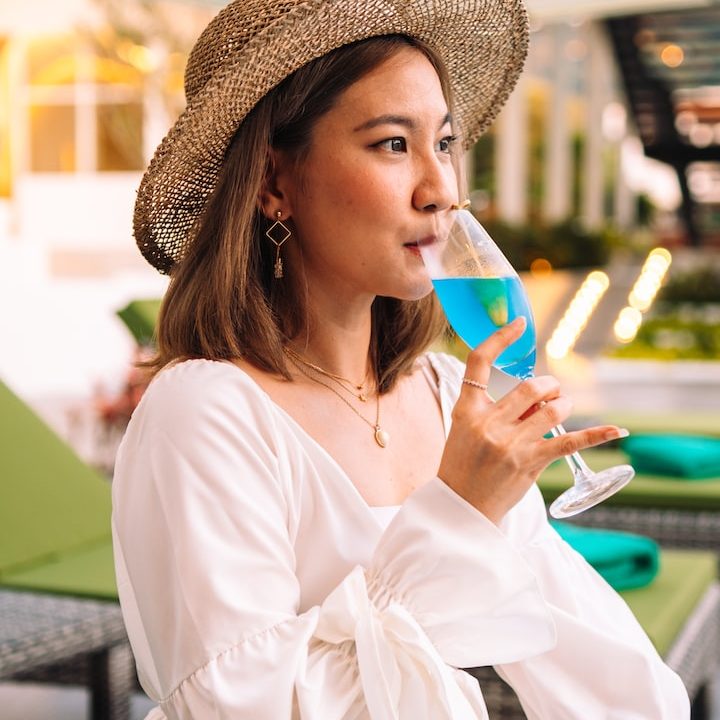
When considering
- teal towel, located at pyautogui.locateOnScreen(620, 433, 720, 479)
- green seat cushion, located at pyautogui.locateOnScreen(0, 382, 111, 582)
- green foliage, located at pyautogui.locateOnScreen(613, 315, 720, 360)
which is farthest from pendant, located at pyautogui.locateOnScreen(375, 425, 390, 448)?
green foliage, located at pyautogui.locateOnScreen(613, 315, 720, 360)

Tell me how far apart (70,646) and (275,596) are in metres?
1.36

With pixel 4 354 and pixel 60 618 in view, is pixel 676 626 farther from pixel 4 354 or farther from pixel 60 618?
pixel 4 354

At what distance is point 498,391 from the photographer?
35.2ft

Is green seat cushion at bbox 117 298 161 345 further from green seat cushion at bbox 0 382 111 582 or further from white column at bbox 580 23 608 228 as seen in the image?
white column at bbox 580 23 608 228

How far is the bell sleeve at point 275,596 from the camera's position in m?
1.40

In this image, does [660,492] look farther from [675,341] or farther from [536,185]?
[536,185]

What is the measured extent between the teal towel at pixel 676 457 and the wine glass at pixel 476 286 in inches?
110

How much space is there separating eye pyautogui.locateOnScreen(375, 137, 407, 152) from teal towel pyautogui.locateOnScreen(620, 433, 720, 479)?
113 inches

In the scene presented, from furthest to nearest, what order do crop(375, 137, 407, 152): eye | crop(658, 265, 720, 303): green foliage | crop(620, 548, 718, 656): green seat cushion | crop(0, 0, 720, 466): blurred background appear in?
crop(658, 265, 720, 303): green foliage, crop(0, 0, 720, 466): blurred background, crop(620, 548, 718, 656): green seat cushion, crop(375, 137, 407, 152): eye

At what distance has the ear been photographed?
167 centimetres

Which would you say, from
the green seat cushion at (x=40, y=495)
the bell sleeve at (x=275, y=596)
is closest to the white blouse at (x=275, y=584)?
the bell sleeve at (x=275, y=596)

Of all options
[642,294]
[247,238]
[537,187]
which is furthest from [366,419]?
[537,187]

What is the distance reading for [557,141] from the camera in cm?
1998

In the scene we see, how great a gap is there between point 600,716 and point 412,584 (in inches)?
18.7
